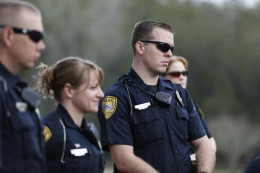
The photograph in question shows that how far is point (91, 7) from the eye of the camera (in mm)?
48500

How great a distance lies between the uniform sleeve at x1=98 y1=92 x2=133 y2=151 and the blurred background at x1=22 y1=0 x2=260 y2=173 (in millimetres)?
34110

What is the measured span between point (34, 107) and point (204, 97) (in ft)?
137

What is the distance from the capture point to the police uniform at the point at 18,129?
3.83 metres

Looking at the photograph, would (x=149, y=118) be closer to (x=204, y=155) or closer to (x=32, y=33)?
(x=204, y=155)

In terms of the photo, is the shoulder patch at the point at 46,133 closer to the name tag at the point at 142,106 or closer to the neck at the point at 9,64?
the neck at the point at 9,64

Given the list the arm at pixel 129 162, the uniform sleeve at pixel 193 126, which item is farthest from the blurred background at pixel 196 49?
the arm at pixel 129 162

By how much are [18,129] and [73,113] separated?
1.05 meters

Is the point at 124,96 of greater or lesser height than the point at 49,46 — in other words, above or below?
above

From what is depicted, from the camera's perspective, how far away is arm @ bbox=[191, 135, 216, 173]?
546 cm

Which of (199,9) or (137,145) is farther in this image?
(199,9)

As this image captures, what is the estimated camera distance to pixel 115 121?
5207 mm

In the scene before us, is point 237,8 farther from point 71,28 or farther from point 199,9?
point 71,28

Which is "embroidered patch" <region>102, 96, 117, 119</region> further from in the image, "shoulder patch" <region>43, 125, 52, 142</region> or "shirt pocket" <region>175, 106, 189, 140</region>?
"shoulder patch" <region>43, 125, 52, 142</region>

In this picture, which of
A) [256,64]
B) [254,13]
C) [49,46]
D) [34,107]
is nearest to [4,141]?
[34,107]
